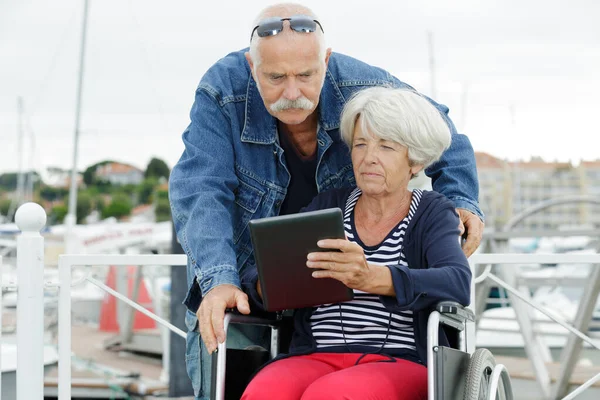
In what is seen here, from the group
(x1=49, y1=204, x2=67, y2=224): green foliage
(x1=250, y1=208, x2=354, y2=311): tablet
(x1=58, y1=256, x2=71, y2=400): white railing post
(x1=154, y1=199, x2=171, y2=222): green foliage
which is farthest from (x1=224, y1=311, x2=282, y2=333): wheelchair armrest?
(x1=49, y1=204, x2=67, y2=224): green foliage

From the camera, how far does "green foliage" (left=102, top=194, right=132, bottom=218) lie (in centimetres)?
6062

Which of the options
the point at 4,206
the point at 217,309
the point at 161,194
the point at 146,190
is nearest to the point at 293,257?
the point at 217,309

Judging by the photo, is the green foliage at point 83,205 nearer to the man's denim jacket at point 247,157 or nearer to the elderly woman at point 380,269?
the man's denim jacket at point 247,157

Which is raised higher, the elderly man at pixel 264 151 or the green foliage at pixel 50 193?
the elderly man at pixel 264 151

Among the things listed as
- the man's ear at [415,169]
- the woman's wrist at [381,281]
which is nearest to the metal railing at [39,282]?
the man's ear at [415,169]

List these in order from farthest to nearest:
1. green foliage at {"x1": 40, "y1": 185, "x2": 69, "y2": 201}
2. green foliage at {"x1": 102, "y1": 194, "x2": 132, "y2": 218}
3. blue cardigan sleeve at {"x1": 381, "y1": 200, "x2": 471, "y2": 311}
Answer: green foliage at {"x1": 102, "y1": 194, "x2": 132, "y2": 218}, green foliage at {"x1": 40, "y1": 185, "x2": 69, "y2": 201}, blue cardigan sleeve at {"x1": 381, "y1": 200, "x2": 471, "y2": 311}

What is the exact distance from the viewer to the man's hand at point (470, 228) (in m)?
2.59

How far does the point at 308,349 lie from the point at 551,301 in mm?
14487

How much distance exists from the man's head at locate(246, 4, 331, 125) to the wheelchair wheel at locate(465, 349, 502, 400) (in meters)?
0.85

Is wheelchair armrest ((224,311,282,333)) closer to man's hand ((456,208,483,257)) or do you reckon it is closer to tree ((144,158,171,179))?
man's hand ((456,208,483,257))

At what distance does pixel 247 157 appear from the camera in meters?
2.72

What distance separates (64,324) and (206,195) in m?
1.31

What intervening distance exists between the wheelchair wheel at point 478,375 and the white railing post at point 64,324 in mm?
1820

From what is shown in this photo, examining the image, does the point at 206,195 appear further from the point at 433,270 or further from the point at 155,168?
the point at 155,168
